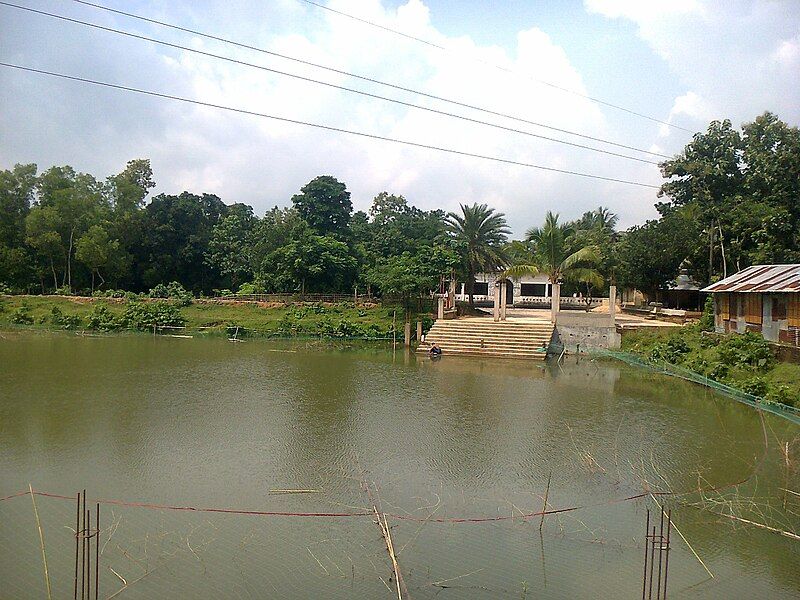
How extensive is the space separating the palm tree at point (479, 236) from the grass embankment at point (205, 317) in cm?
445

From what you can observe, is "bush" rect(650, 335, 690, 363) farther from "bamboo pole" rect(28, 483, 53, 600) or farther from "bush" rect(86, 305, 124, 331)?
"bush" rect(86, 305, 124, 331)

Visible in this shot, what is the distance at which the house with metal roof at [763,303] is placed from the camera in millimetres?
15695

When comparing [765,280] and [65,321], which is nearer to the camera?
[765,280]

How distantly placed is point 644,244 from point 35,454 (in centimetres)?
2474

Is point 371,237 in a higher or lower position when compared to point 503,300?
higher

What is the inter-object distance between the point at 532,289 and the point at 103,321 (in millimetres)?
26158

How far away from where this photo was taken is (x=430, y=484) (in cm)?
831

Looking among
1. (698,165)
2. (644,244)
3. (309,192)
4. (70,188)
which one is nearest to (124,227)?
(70,188)

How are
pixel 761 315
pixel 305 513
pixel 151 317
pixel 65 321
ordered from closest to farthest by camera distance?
pixel 305 513
pixel 761 315
pixel 65 321
pixel 151 317

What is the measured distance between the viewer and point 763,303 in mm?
17031

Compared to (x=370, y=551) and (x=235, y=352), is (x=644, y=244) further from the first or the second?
(x=370, y=551)

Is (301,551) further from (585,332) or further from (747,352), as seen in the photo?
(585,332)

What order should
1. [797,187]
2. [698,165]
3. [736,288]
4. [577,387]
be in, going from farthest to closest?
[698,165], [797,187], [736,288], [577,387]

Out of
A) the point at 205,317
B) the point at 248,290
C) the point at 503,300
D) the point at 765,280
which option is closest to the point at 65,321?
the point at 205,317
